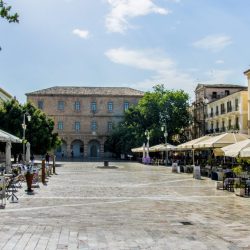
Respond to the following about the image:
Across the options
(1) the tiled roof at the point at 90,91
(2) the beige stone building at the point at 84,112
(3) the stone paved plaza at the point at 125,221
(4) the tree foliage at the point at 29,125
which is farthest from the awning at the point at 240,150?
(1) the tiled roof at the point at 90,91

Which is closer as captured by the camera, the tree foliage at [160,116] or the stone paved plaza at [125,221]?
the stone paved plaza at [125,221]

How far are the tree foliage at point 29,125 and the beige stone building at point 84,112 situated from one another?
1505 inches

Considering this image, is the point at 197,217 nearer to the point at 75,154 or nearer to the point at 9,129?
the point at 9,129

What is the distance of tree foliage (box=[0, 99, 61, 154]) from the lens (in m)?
46.9

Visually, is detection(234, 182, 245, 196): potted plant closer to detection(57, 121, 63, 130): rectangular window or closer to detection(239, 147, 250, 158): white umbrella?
A: detection(239, 147, 250, 158): white umbrella

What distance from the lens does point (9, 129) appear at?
155 ft

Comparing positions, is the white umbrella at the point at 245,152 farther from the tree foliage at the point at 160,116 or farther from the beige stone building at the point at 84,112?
the beige stone building at the point at 84,112

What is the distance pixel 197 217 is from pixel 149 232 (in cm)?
269

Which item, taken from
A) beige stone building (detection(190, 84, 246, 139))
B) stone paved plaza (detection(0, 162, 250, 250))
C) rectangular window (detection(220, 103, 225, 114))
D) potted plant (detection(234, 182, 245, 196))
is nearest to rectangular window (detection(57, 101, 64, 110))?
beige stone building (detection(190, 84, 246, 139))

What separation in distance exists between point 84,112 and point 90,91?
168 inches

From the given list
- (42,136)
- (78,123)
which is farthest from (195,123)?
(42,136)

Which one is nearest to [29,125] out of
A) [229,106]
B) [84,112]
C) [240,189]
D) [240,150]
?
[229,106]

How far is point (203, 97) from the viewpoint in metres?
72.1

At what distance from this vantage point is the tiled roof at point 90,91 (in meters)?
87.5
